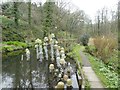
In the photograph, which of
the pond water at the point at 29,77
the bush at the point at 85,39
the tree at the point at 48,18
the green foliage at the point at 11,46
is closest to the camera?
the pond water at the point at 29,77

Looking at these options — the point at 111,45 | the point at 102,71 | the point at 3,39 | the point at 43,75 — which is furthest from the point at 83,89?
the point at 3,39

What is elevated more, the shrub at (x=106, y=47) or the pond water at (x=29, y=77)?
the shrub at (x=106, y=47)

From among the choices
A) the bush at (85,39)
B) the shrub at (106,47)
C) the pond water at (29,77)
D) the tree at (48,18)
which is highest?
the tree at (48,18)

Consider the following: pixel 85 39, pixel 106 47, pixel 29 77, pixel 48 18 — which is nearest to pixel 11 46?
pixel 48 18

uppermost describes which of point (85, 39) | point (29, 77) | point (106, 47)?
point (85, 39)

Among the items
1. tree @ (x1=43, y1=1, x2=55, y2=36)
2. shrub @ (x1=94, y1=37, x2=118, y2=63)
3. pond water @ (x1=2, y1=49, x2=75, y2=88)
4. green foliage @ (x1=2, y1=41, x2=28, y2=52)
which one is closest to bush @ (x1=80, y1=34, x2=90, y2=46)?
tree @ (x1=43, y1=1, x2=55, y2=36)

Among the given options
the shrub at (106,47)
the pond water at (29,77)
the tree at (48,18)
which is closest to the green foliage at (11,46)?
the tree at (48,18)

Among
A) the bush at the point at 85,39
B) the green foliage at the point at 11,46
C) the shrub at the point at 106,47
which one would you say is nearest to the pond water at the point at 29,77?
the shrub at the point at 106,47

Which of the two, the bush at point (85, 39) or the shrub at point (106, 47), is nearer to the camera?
the shrub at point (106, 47)

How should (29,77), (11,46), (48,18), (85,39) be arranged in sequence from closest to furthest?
(29,77)
(11,46)
(85,39)
(48,18)

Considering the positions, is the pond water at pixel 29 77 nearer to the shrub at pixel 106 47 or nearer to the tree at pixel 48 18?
the shrub at pixel 106 47

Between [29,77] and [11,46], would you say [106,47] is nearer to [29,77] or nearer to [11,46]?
[29,77]

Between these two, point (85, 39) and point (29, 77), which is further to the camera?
point (85, 39)

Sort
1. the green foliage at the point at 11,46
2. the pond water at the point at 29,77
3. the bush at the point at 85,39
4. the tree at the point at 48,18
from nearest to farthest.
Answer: the pond water at the point at 29,77 → the green foliage at the point at 11,46 → the bush at the point at 85,39 → the tree at the point at 48,18
